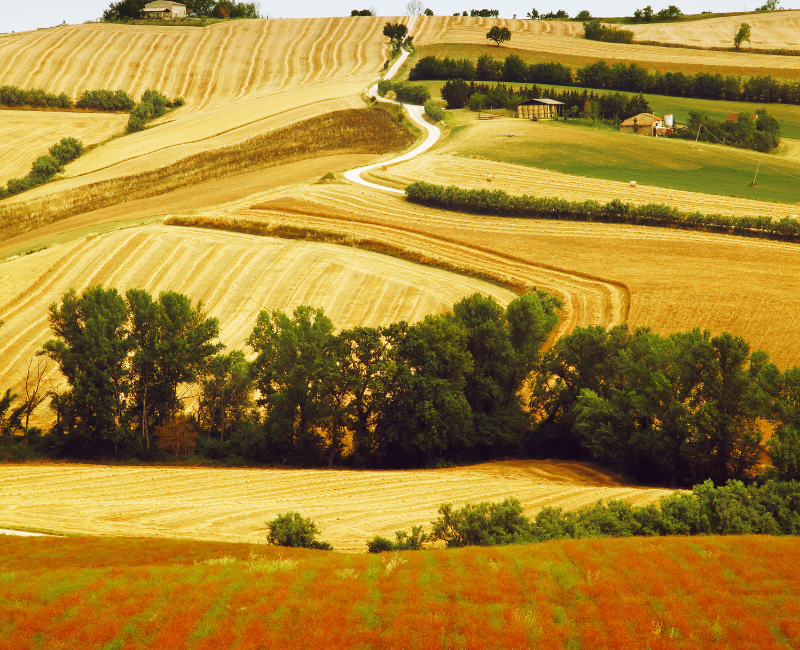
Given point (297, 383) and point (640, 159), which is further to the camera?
point (640, 159)

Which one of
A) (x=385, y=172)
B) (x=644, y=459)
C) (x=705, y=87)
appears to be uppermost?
(x=705, y=87)

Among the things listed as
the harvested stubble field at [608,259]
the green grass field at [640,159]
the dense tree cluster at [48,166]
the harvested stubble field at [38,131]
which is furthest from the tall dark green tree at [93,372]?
the harvested stubble field at [38,131]

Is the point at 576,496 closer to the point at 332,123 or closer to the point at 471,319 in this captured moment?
the point at 471,319

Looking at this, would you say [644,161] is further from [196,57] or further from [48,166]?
[196,57]

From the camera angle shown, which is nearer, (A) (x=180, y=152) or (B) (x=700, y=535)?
(B) (x=700, y=535)

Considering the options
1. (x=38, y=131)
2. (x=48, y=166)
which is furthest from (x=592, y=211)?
(x=38, y=131)

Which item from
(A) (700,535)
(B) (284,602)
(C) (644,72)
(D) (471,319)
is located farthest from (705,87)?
(B) (284,602)

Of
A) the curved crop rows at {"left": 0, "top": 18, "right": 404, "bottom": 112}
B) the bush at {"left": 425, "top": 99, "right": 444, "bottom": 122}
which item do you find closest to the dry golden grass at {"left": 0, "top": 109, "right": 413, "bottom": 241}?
the bush at {"left": 425, "top": 99, "right": 444, "bottom": 122}
